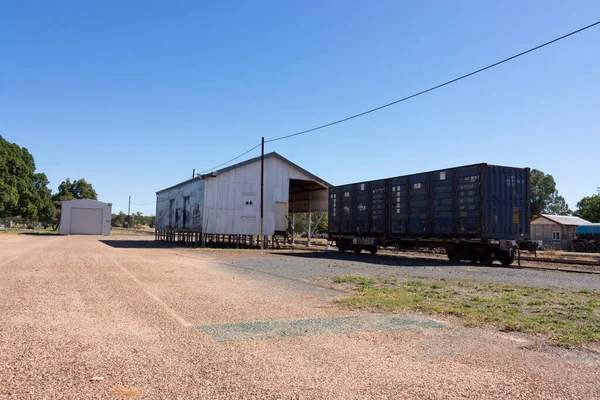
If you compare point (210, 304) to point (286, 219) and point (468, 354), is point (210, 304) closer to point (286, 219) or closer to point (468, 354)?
point (468, 354)

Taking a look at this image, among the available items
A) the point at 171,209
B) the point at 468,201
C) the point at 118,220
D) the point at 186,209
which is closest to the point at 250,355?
the point at 468,201

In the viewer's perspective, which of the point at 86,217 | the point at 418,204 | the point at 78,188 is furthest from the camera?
the point at 78,188

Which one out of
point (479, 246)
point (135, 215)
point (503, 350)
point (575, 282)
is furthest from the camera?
point (135, 215)

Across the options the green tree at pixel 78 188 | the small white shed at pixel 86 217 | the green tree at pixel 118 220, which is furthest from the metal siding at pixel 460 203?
the green tree at pixel 118 220

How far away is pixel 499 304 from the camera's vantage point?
352 inches

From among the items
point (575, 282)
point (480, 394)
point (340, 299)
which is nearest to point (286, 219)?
point (575, 282)

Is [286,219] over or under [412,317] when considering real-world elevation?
over

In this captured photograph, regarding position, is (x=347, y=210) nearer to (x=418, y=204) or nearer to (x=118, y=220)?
(x=418, y=204)

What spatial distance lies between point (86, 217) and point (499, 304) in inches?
2389

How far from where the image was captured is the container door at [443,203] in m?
20.6

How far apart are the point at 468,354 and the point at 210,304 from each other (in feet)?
15.1

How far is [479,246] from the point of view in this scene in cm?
2016

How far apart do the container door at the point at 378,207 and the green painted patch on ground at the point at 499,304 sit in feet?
39.3

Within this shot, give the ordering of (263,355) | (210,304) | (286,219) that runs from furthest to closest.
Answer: (286,219)
(210,304)
(263,355)
